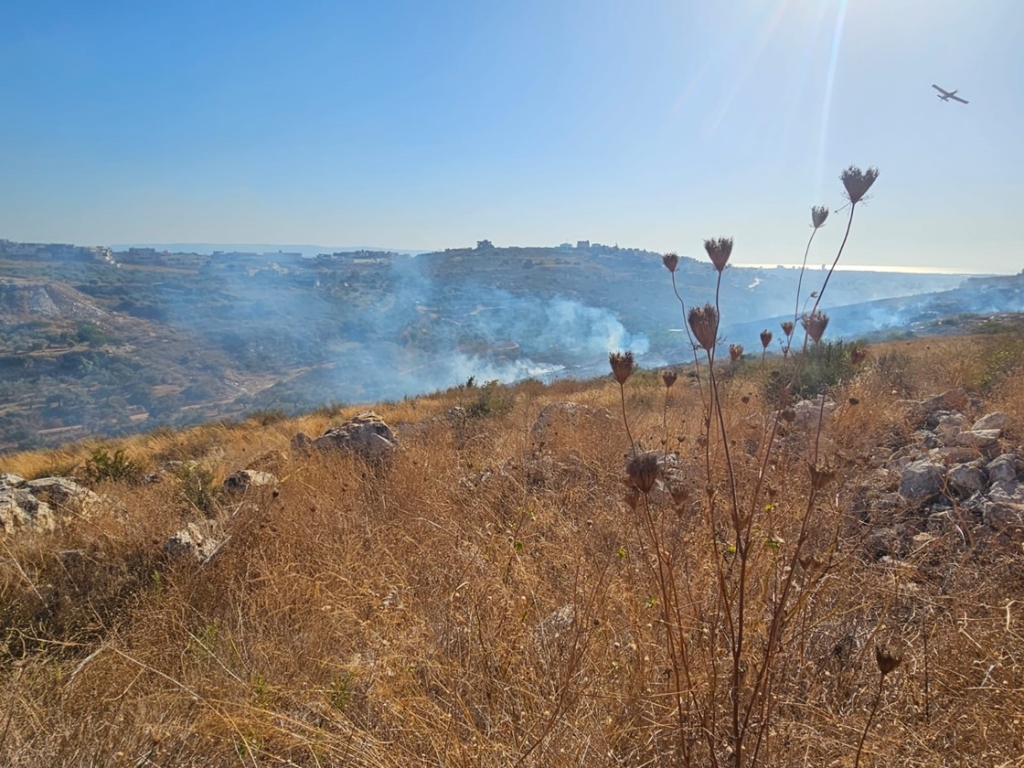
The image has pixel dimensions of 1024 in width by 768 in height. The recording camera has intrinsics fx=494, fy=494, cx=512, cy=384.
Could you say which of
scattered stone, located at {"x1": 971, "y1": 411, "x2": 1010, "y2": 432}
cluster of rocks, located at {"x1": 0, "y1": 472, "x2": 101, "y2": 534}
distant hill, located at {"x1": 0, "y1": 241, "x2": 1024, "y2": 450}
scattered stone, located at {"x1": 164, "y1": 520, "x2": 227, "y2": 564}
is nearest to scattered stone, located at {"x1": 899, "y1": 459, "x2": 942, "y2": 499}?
scattered stone, located at {"x1": 971, "y1": 411, "x2": 1010, "y2": 432}

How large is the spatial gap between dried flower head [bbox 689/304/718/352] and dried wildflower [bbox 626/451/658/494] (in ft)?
0.95

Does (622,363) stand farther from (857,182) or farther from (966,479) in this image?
(966,479)

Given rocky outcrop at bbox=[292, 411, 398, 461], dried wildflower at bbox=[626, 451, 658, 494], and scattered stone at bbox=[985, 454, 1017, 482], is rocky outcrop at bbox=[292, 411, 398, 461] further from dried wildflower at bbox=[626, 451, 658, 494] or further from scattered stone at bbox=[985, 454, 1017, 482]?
scattered stone at bbox=[985, 454, 1017, 482]

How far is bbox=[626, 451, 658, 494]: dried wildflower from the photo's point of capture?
1.03 meters

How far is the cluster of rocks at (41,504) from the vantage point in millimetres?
3436

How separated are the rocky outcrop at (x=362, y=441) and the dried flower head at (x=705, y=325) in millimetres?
4199

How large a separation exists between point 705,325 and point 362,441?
4514 mm

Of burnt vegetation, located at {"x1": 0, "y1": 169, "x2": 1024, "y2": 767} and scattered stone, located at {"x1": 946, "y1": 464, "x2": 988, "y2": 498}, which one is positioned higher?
scattered stone, located at {"x1": 946, "y1": 464, "x2": 988, "y2": 498}

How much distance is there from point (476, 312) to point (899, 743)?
157ft

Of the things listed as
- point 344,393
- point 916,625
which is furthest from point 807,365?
point 344,393

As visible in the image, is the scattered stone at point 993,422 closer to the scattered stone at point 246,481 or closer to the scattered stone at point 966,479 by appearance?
the scattered stone at point 966,479

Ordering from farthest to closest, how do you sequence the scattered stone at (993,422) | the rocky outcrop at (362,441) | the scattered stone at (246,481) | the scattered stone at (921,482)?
the rocky outcrop at (362,441), the scattered stone at (246,481), the scattered stone at (993,422), the scattered stone at (921,482)

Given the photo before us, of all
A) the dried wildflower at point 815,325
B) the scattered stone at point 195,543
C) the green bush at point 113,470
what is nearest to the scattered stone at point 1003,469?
the dried wildflower at point 815,325

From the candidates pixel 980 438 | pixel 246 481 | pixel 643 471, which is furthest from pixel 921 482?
pixel 246 481
